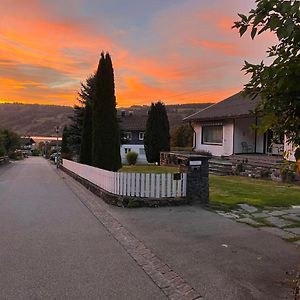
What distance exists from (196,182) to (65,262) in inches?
247

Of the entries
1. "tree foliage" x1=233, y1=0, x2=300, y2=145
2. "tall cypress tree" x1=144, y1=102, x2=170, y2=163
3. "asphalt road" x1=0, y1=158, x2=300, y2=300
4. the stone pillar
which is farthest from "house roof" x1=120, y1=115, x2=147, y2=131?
"tree foliage" x1=233, y1=0, x2=300, y2=145

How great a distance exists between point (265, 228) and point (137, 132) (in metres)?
66.0

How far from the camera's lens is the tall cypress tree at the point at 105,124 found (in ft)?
63.2

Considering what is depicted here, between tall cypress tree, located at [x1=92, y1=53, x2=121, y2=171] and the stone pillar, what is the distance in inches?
309

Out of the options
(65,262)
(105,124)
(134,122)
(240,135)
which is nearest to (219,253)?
(65,262)

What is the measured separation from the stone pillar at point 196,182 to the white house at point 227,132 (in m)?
15.2

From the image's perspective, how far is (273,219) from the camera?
995cm

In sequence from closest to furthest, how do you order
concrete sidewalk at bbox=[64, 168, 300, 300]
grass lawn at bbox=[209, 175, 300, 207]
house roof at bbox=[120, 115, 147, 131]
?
concrete sidewalk at bbox=[64, 168, 300, 300], grass lawn at bbox=[209, 175, 300, 207], house roof at bbox=[120, 115, 147, 131]

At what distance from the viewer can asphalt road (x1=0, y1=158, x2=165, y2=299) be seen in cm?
517

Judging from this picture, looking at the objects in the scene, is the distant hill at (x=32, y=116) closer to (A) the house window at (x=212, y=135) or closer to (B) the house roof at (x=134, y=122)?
(B) the house roof at (x=134, y=122)

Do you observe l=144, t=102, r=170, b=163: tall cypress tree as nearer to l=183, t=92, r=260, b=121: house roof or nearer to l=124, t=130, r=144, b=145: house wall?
l=183, t=92, r=260, b=121: house roof

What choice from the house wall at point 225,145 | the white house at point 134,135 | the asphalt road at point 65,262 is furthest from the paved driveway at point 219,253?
the white house at point 134,135

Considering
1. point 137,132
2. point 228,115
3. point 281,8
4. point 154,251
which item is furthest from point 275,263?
point 137,132

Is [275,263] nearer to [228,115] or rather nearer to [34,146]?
[228,115]
